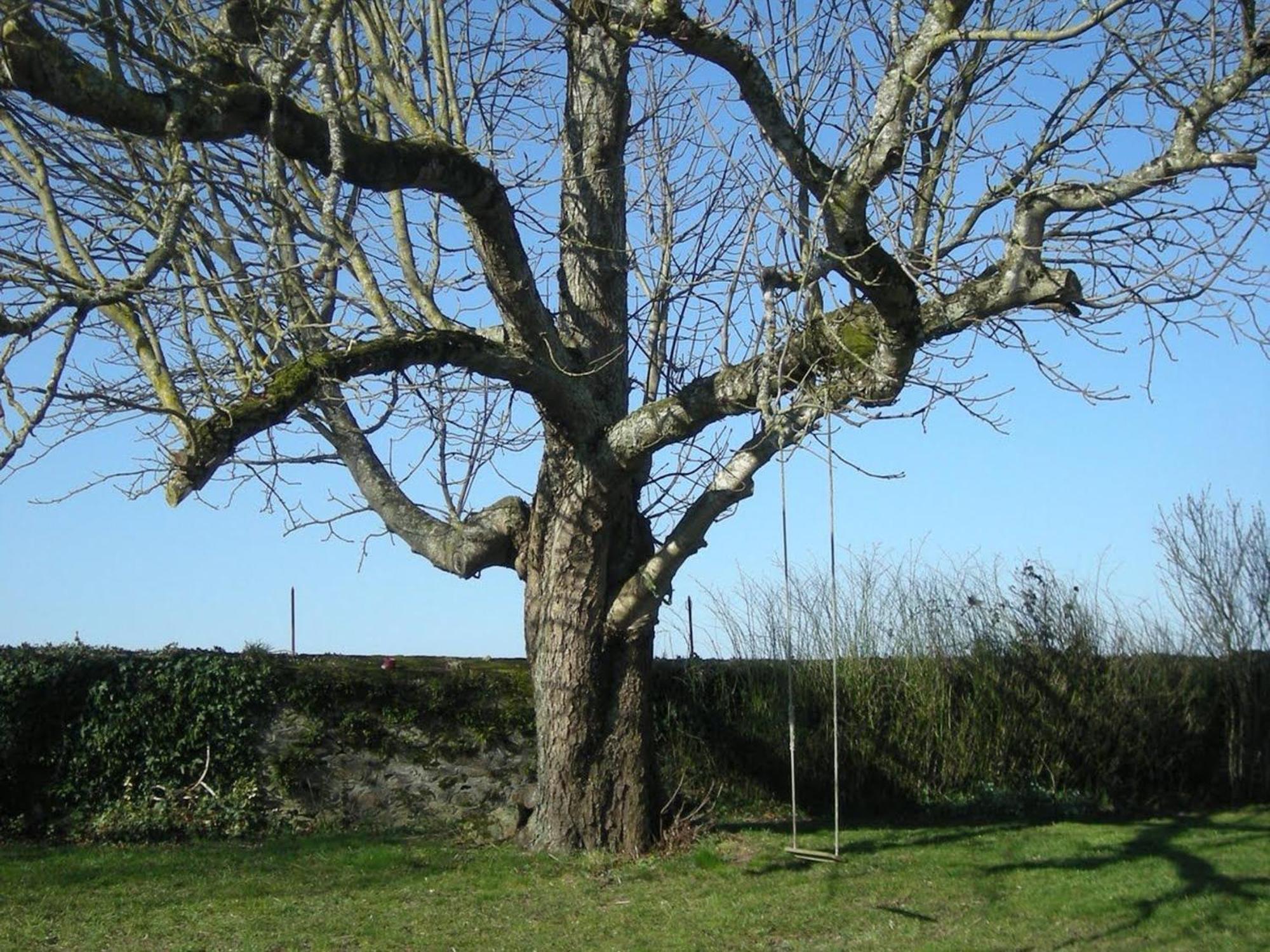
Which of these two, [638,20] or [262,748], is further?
[262,748]

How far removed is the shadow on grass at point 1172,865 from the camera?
23.7 feet

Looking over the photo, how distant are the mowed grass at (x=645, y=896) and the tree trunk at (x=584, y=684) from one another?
0.90 feet

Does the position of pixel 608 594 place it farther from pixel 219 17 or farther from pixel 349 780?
pixel 219 17

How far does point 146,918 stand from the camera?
691cm

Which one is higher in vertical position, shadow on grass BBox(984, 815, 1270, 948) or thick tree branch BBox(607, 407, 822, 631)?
thick tree branch BBox(607, 407, 822, 631)

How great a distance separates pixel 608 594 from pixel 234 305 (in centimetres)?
307

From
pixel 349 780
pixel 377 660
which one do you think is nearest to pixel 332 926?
pixel 349 780

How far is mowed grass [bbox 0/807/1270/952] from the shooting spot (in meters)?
6.55

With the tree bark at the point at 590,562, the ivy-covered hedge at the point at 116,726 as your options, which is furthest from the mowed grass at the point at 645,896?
the ivy-covered hedge at the point at 116,726

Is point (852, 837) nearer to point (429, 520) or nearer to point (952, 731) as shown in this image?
point (952, 731)

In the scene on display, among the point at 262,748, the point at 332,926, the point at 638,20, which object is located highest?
the point at 638,20

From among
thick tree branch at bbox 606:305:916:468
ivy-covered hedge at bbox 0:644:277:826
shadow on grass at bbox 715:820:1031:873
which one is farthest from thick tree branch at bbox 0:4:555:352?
ivy-covered hedge at bbox 0:644:277:826

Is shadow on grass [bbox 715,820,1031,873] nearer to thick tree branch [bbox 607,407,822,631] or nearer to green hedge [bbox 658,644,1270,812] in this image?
green hedge [bbox 658,644,1270,812]

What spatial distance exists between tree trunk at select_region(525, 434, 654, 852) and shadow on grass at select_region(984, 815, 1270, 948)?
2.46 m
